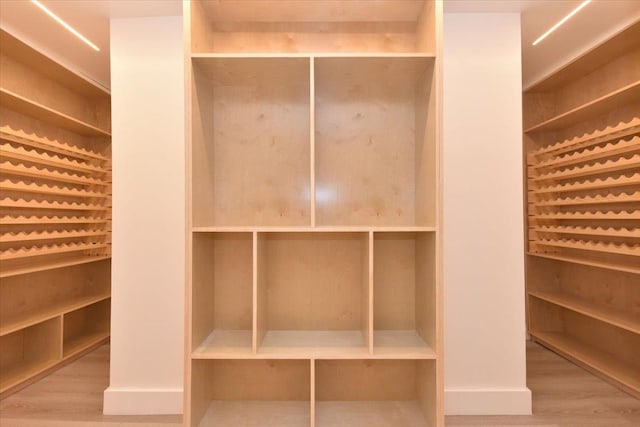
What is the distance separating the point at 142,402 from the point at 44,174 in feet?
6.46

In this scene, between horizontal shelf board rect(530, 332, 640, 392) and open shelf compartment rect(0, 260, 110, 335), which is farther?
open shelf compartment rect(0, 260, 110, 335)

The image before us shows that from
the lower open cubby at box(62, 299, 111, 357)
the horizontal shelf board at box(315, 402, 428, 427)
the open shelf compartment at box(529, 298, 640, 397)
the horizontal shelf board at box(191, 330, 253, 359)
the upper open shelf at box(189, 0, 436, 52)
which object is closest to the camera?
the horizontal shelf board at box(191, 330, 253, 359)

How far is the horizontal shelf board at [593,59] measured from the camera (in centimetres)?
270

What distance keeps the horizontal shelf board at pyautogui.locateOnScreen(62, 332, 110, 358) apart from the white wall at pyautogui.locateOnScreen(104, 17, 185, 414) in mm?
1350

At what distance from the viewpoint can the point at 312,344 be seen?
1943 millimetres

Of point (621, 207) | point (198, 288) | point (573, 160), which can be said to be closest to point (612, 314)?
point (621, 207)

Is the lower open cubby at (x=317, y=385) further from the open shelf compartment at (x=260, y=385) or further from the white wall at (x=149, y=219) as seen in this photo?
the white wall at (x=149, y=219)

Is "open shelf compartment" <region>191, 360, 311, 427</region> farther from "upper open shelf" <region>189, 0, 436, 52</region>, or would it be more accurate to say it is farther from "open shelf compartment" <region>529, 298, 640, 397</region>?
"open shelf compartment" <region>529, 298, 640, 397</region>

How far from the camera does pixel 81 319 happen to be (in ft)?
13.3

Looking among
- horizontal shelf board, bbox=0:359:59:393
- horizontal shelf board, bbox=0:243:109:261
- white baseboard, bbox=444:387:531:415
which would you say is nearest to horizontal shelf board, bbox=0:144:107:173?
horizontal shelf board, bbox=0:243:109:261

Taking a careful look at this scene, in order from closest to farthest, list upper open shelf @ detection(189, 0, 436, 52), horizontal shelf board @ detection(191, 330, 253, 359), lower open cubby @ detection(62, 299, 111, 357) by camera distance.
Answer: horizontal shelf board @ detection(191, 330, 253, 359) → upper open shelf @ detection(189, 0, 436, 52) → lower open cubby @ detection(62, 299, 111, 357)

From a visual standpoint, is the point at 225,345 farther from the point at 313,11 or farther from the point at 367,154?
the point at 313,11

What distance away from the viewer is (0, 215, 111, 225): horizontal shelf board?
2.85 metres

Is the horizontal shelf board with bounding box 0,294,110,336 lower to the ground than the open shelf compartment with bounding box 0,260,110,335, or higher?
lower
